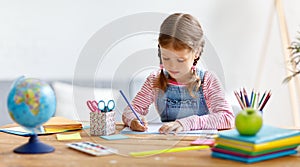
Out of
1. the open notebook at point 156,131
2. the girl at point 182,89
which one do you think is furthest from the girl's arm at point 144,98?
the open notebook at point 156,131

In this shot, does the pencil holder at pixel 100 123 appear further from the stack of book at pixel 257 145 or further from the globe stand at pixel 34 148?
the stack of book at pixel 257 145

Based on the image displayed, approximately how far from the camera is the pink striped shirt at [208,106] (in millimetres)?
1807

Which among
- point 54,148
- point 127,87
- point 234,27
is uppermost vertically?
point 234,27

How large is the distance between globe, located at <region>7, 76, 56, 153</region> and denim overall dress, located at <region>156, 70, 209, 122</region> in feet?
2.22

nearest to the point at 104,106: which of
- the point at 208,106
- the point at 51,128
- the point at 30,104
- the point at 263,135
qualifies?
the point at 51,128

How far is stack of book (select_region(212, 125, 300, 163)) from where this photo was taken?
130 centimetres

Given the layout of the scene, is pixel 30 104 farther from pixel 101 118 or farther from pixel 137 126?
pixel 137 126

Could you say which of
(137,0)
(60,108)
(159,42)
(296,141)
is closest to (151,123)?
(159,42)

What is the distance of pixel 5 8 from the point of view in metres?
3.19

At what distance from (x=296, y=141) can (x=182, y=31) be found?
62 cm

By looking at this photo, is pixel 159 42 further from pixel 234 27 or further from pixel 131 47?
pixel 234 27

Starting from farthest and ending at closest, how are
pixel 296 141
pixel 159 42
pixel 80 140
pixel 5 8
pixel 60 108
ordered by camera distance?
pixel 5 8 < pixel 60 108 < pixel 159 42 < pixel 80 140 < pixel 296 141

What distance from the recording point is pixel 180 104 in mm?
Result: 2031

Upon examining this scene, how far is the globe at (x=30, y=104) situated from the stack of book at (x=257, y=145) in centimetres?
50
